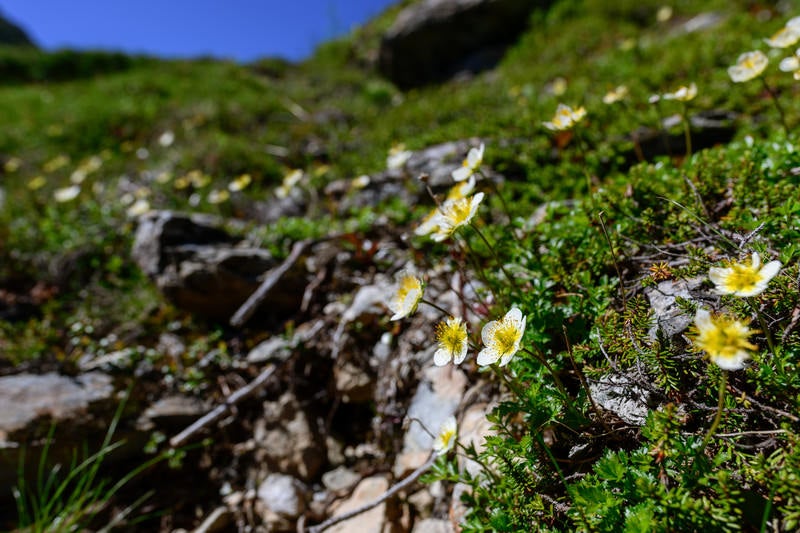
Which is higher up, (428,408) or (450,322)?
(450,322)

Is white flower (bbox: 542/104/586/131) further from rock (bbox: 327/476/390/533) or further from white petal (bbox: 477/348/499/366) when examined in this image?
rock (bbox: 327/476/390/533)

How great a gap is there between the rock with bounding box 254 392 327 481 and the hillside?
2 cm

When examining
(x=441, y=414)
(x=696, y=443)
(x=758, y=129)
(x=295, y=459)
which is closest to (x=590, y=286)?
(x=696, y=443)

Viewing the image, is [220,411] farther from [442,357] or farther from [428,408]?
[442,357]

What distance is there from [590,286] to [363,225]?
191 centimetres

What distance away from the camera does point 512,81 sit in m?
7.06

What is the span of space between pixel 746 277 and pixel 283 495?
7.66 ft

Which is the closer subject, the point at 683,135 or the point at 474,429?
the point at 474,429

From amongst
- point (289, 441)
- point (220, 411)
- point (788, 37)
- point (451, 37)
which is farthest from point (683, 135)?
point (451, 37)

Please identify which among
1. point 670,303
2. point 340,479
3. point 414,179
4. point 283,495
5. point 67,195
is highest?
point 67,195

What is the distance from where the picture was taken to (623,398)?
1.69m

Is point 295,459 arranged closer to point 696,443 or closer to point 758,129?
point 696,443

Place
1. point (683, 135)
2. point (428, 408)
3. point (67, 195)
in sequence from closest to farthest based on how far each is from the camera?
point (428, 408) < point (683, 135) < point (67, 195)

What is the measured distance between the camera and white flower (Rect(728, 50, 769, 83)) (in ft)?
8.00
